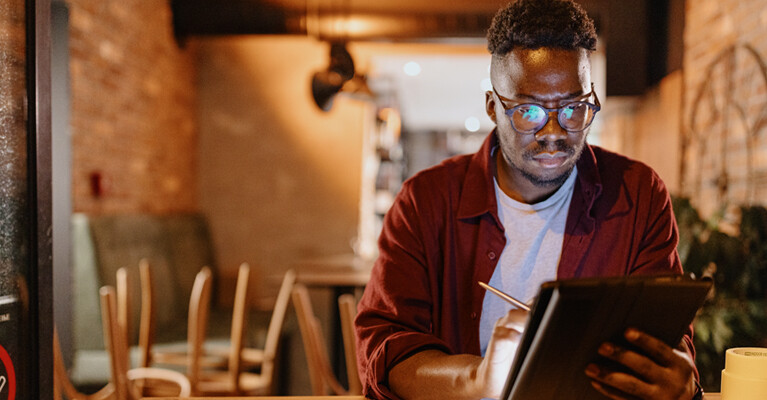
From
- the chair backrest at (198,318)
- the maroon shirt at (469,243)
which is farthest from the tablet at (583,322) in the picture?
the chair backrest at (198,318)

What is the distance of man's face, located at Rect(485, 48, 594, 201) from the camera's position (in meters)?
1.14

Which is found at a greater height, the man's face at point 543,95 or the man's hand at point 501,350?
the man's face at point 543,95

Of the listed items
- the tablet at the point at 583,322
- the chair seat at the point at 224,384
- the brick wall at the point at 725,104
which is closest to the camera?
the tablet at the point at 583,322

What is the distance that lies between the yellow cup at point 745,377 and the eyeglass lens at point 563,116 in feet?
1.41

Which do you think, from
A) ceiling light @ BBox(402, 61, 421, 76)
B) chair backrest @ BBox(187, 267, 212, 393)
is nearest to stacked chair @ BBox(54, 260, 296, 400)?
chair backrest @ BBox(187, 267, 212, 393)

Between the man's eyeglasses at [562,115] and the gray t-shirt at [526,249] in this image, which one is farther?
the gray t-shirt at [526,249]

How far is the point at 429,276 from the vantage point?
51.9 inches

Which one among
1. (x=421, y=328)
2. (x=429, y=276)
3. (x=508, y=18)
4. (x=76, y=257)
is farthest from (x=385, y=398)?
(x=76, y=257)

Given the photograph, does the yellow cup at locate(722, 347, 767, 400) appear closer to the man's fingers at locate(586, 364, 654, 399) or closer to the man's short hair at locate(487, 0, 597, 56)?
the man's fingers at locate(586, 364, 654, 399)

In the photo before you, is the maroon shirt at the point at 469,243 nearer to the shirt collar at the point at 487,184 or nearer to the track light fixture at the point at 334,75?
the shirt collar at the point at 487,184

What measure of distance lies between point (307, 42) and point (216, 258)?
6.32 feet

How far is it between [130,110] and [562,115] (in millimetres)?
3656

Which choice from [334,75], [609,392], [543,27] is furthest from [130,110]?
[609,392]

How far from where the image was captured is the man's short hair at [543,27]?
1.15m
